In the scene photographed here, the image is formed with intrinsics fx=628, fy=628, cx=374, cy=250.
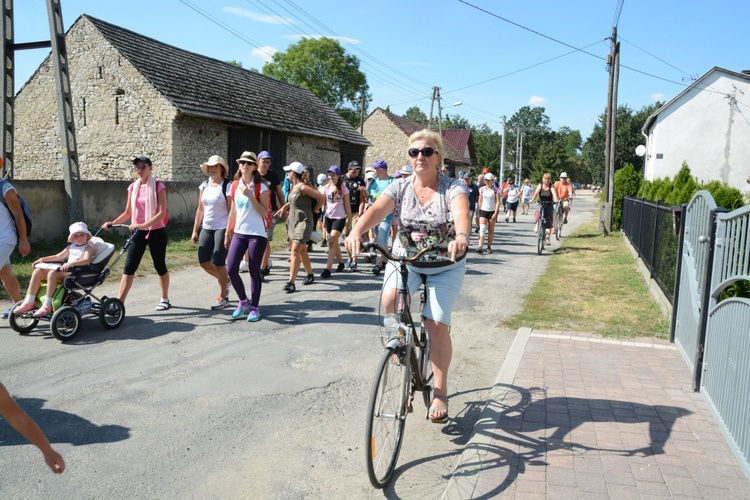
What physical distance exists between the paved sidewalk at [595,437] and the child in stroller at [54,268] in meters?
4.47

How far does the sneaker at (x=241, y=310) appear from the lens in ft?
24.4

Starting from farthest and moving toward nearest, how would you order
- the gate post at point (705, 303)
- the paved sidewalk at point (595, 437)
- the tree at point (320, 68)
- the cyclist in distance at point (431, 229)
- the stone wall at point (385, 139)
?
the tree at point (320, 68) → the stone wall at point (385, 139) → the gate post at point (705, 303) → the cyclist in distance at point (431, 229) → the paved sidewalk at point (595, 437)

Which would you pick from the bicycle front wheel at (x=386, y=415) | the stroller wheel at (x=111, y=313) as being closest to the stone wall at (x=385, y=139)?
the stroller wheel at (x=111, y=313)

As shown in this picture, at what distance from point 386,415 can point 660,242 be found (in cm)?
719

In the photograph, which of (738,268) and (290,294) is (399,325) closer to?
(738,268)

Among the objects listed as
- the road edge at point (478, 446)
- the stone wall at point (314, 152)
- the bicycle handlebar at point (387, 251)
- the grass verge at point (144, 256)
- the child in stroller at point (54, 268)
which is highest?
the stone wall at point (314, 152)

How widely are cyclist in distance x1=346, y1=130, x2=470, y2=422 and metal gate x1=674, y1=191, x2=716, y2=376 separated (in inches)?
93.8

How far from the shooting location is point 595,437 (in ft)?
13.5

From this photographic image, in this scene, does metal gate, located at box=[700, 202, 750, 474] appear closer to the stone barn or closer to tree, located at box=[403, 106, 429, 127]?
the stone barn

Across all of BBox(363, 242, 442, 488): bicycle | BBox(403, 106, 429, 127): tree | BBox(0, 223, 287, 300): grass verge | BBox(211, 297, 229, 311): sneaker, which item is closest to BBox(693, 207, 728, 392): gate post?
BBox(363, 242, 442, 488): bicycle

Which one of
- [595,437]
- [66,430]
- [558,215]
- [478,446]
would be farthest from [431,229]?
[558,215]

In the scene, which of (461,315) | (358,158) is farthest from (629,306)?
(358,158)

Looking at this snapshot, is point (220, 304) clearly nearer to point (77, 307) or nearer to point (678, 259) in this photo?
point (77, 307)

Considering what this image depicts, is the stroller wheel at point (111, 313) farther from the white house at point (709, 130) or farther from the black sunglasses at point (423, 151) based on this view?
the white house at point (709, 130)
